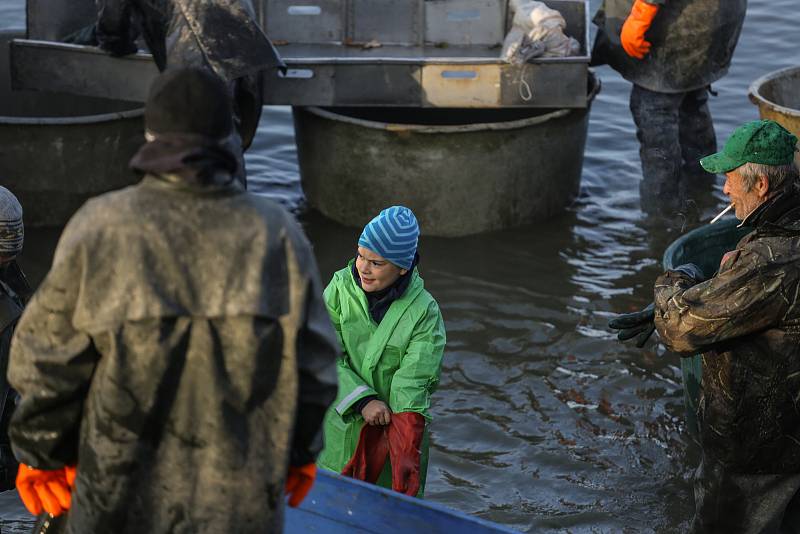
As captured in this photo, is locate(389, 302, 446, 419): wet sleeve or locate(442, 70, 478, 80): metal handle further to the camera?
locate(442, 70, 478, 80): metal handle

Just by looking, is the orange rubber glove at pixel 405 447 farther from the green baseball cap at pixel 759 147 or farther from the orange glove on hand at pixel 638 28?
the orange glove on hand at pixel 638 28

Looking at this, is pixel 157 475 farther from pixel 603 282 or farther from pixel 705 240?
pixel 603 282

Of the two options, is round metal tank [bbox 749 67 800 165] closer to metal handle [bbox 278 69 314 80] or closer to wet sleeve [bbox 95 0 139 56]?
metal handle [bbox 278 69 314 80]

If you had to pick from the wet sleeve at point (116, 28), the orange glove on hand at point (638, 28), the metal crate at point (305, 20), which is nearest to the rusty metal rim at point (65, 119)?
the wet sleeve at point (116, 28)

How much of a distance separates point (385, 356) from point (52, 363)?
166 centimetres

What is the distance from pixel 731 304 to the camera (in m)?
4.13

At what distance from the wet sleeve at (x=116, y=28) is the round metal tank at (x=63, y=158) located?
40 centimetres

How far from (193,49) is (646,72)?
3033mm

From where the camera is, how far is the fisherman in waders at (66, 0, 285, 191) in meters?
6.75

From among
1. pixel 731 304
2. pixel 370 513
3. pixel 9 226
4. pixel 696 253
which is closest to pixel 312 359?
pixel 370 513

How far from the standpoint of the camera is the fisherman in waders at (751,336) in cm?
411

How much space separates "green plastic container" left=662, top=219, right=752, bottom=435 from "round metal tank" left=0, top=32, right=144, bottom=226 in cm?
365

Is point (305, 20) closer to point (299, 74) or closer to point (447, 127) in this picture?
point (299, 74)

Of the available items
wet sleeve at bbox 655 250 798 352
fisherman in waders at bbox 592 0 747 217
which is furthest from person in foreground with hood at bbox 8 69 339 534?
fisherman in waders at bbox 592 0 747 217
